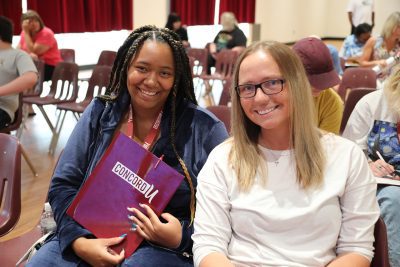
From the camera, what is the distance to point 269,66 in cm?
148

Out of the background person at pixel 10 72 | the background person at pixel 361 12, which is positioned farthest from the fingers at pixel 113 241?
the background person at pixel 361 12

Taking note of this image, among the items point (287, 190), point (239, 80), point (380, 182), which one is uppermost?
point (239, 80)

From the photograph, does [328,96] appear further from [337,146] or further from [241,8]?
[241,8]

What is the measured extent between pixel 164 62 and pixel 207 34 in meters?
10.5

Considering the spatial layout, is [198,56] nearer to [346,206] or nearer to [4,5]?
[4,5]

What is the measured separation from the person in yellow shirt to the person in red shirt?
177 inches

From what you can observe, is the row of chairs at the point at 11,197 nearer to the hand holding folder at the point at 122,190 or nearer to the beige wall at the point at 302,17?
the hand holding folder at the point at 122,190

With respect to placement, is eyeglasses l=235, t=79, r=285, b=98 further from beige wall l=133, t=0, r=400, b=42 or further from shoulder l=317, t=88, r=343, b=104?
beige wall l=133, t=0, r=400, b=42

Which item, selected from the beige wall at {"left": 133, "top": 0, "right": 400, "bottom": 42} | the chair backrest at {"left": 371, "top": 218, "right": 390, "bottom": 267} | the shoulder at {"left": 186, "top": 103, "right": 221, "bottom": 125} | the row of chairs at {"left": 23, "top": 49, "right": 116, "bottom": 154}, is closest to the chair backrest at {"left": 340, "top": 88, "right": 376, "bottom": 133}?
the shoulder at {"left": 186, "top": 103, "right": 221, "bottom": 125}

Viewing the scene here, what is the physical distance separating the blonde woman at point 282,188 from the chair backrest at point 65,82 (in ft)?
12.8

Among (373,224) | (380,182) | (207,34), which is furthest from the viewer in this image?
(207,34)

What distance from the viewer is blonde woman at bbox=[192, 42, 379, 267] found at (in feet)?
4.69

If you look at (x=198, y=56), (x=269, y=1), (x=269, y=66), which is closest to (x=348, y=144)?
(x=269, y=66)

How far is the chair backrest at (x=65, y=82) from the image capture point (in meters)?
5.17
